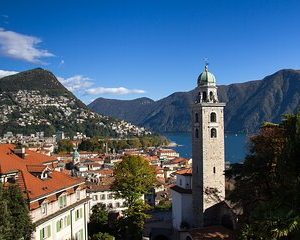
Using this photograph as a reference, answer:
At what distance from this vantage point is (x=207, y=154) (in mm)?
39250

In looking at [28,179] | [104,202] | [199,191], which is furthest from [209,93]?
[104,202]

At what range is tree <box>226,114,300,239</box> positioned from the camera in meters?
17.1

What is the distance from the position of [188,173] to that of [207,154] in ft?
12.7

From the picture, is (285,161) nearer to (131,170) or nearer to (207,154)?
(207,154)

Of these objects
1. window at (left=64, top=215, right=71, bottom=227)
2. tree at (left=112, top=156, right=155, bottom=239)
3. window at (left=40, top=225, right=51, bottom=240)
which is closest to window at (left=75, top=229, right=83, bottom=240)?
window at (left=64, top=215, right=71, bottom=227)

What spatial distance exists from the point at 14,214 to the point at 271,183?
1532 centimetres

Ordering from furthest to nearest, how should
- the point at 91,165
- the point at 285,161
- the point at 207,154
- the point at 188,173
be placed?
the point at 91,165 < the point at 188,173 < the point at 207,154 < the point at 285,161

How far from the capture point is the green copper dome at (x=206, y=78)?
40.5m

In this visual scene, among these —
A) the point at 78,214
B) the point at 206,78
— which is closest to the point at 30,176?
the point at 78,214

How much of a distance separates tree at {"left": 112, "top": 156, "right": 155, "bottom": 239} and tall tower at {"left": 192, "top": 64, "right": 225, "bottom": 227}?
6.14 metres

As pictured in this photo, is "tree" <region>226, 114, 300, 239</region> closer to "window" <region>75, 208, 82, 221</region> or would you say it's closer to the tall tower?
the tall tower

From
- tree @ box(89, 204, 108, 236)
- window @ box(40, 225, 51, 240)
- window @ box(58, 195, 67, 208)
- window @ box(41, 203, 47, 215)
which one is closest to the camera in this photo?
window @ box(40, 225, 51, 240)

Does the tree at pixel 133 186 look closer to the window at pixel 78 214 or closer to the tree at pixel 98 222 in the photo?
the tree at pixel 98 222

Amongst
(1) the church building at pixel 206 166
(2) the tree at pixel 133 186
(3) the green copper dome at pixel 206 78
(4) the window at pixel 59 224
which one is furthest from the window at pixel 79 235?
(3) the green copper dome at pixel 206 78
